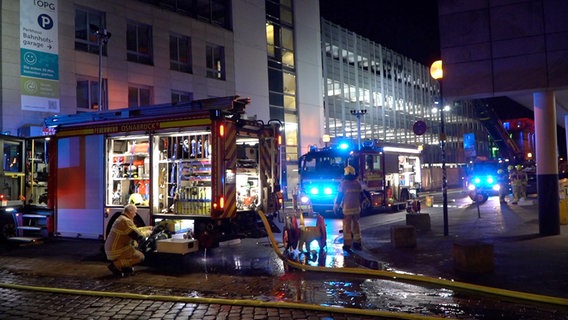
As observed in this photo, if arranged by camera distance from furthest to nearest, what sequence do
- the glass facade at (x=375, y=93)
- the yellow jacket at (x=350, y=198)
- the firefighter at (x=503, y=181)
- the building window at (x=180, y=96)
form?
the glass facade at (x=375, y=93), the building window at (x=180, y=96), the firefighter at (x=503, y=181), the yellow jacket at (x=350, y=198)

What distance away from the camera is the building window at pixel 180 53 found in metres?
24.0

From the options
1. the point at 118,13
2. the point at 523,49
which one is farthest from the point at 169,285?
the point at 118,13

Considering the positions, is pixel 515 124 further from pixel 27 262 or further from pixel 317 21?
pixel 27 262

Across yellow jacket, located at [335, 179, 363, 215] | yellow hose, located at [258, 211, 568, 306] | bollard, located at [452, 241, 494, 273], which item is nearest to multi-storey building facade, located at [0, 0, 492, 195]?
yellow jacket, located at [335, 179, 363, 215]

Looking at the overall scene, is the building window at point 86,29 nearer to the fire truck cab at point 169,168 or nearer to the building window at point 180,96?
the building window at point 180,96

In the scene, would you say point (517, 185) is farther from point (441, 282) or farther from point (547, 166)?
point (441, 282)

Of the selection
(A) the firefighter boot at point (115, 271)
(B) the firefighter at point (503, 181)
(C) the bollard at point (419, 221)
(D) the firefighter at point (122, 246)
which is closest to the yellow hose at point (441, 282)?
(D) the firefighter at point (122, 246)

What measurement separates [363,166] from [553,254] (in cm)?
917

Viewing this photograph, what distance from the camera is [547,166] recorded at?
11234 millimetres

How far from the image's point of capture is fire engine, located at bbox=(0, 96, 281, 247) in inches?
378

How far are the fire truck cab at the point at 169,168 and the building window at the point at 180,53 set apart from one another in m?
12.7

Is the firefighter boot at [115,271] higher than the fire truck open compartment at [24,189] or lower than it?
lower

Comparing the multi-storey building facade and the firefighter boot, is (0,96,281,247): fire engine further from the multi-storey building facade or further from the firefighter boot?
the multi-storey building facade

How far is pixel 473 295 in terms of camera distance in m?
6.56
